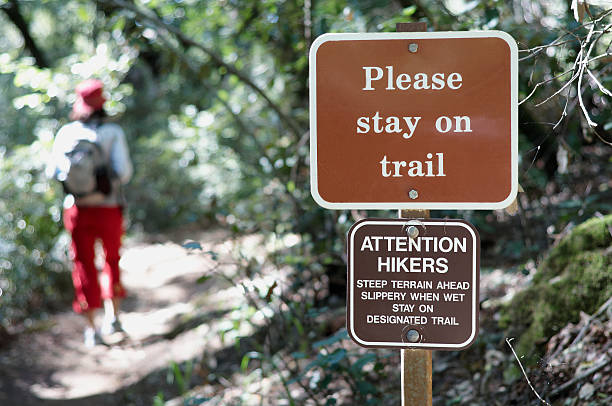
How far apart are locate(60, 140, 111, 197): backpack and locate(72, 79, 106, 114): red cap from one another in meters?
0.31

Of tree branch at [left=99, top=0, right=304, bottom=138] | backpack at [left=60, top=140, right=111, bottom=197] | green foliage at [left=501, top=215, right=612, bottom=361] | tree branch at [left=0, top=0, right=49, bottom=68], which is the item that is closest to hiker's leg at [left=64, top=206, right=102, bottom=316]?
backpack at [left=60, top=140, right=111, bottom=197]

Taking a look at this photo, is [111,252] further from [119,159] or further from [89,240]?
[119,159]

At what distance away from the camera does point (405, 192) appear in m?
1.83

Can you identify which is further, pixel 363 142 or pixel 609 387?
pixel 609 387

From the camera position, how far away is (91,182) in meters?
5.36

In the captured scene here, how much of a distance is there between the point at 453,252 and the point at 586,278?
5.85 feet

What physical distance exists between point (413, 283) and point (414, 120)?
455 mm

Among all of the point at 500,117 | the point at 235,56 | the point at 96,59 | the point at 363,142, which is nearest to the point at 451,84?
the point at 500,117

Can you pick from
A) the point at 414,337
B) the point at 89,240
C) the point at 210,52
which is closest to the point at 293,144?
the point at 210,52

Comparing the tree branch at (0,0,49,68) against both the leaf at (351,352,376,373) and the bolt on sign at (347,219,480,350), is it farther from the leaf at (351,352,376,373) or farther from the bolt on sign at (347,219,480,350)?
the bolt on sign at (347,219,480,350)

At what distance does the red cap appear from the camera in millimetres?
A: 5391

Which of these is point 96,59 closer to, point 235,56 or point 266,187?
point 235,56

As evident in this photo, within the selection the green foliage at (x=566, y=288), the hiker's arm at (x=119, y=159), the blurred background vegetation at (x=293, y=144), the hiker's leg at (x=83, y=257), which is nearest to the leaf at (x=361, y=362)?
the blurred background vegetation at (x=293, y=144)

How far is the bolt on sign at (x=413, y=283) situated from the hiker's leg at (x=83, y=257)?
421 cm
